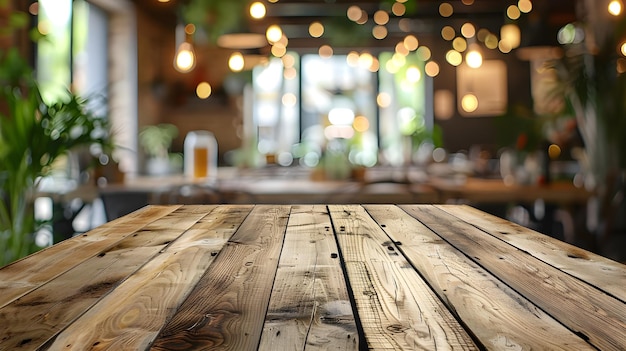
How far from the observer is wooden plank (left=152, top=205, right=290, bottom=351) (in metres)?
0.72

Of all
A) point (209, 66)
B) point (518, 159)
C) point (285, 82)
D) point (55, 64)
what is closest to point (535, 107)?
point (285, 82)

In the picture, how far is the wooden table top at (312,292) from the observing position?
2.41 ft

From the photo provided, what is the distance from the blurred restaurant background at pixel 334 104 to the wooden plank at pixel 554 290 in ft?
5.02

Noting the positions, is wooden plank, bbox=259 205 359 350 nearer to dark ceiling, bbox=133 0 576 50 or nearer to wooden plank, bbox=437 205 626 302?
wooden plank, bbox=437 205 626 302

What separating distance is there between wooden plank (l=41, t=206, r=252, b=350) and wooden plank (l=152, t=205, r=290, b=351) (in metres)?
0.02

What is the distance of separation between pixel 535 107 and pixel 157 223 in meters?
10.1

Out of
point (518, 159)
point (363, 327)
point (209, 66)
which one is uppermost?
point (209, 66)

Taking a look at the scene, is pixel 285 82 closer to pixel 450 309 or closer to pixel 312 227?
pixel 312 227

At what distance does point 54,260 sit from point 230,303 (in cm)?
53

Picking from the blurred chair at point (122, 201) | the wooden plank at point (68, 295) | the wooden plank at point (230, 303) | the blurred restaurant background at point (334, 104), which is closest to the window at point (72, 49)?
the blurred restaurant background at point (334, 104)

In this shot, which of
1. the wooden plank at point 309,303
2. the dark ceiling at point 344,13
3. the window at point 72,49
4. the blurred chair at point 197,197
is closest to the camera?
the wooden plank at point 309,303

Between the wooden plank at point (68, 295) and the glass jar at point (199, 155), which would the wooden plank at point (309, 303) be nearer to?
the wooden plank at point (68, 295)

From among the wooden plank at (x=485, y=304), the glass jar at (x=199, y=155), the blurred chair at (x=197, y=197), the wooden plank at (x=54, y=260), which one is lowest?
the wooden plank at (x=485, y=304)

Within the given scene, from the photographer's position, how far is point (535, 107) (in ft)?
35.7
